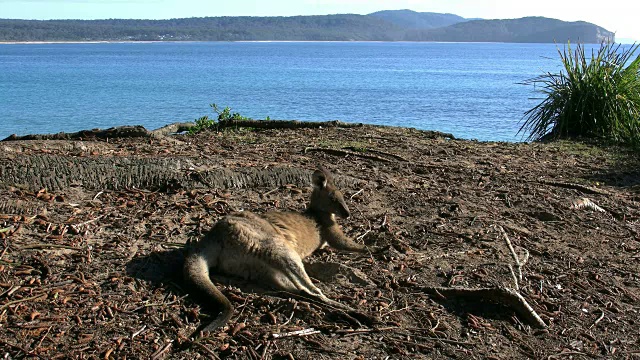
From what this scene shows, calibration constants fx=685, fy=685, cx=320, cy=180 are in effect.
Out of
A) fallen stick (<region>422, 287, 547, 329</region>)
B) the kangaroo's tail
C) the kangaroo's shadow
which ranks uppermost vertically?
the kangaroo's tail

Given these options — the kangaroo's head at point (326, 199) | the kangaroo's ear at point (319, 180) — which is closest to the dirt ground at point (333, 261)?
the kangaroo's head at point (326, 199)

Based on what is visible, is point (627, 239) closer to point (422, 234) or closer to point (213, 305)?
point (422, 234)

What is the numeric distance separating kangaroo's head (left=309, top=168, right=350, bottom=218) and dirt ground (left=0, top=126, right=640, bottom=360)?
30 cm

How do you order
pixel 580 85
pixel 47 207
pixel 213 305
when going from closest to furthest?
pixel 213 305, pixel 47 207, pixel 580 85

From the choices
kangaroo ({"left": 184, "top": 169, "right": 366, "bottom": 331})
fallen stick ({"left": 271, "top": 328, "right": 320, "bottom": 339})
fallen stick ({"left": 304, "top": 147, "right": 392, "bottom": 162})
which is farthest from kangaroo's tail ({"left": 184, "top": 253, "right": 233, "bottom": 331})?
fallen stick ({"left": 304, "top": 147, "right": 392, "bottom": 162})

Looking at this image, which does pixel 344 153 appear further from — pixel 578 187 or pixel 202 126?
pixel 202 126

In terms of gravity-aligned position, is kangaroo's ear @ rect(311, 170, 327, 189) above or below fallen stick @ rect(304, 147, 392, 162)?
above

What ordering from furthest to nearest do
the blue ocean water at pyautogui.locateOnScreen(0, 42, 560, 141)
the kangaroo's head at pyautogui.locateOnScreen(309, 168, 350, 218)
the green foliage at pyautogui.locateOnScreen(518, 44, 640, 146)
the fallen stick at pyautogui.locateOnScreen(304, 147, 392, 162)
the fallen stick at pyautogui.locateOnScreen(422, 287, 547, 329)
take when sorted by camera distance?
the blue ocean water at pyautogui.locateOnScreen(0, 42, 560, 141), the green foliage at pyautogui.locateOnScreen(518, 44, 640, 146), the fallen stick at pyautogui.locateOnScreen(304, 147, 392, 162), the kangaroo's head at pyautogui.locateOnScreen(309, 168, 350, 218), the fallen stick at pyautogui.locateOnScreen(422, 287, 547, 329)

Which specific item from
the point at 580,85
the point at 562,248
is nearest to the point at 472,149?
the point at 580,85

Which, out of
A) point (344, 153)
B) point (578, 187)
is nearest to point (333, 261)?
point (344, 153)

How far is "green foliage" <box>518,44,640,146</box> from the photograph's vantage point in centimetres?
1353

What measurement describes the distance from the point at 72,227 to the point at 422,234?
3.32 metres

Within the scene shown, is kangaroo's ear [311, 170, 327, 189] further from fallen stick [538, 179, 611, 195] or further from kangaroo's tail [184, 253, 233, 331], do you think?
fallen stick [538, 179, 611, 195]

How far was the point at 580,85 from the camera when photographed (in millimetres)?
14062
